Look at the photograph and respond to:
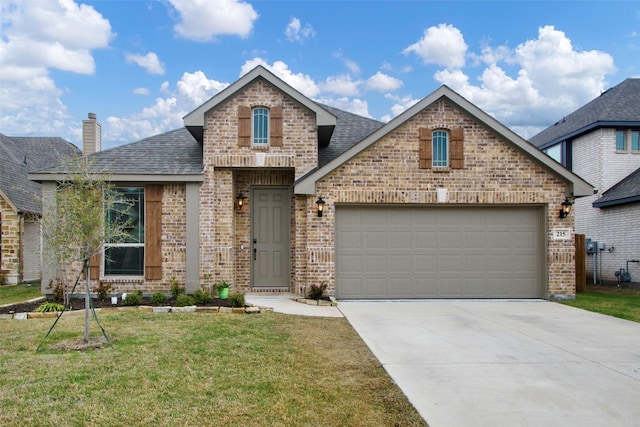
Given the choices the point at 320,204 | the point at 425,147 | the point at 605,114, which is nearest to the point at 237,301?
the point at 320,204

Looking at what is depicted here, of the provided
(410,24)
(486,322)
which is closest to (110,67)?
(410,24)

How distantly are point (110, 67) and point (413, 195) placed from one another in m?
12.8

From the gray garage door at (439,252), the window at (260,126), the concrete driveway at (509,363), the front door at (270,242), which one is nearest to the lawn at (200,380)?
the concrete driveway at (509,363)

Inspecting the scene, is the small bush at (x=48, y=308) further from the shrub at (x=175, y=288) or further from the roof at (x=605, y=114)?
the roof at (x=605, y=114)

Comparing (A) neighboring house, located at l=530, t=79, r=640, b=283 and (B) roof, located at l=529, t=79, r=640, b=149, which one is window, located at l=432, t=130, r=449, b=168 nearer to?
(A) neighboring house, located at l=530, t=79, r=640, b=283

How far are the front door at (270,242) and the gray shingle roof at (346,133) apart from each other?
1.64 m

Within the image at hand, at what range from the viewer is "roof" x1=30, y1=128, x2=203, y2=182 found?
11.1 metres

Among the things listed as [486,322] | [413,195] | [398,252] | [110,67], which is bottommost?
[486,322]

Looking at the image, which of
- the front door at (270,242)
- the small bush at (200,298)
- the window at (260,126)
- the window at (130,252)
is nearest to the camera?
the small bush at (200,298)

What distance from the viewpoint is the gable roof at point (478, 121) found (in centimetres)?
1099

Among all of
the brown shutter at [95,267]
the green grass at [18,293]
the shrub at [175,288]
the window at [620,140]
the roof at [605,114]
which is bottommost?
the green grass at [18,293]

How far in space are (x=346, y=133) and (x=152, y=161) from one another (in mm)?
5717

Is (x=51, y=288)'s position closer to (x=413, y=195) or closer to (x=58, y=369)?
(x=58, y=369)

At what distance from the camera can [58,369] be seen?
17.8 ft
